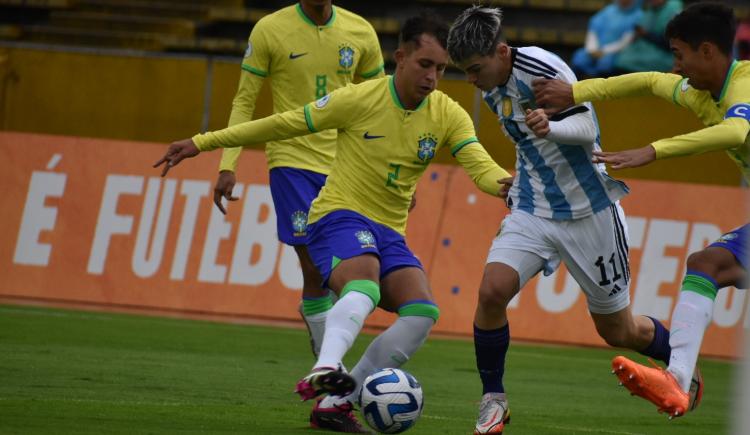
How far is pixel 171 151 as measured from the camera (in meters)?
7.46

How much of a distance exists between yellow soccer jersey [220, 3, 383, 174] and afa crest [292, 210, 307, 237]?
0.31 metres

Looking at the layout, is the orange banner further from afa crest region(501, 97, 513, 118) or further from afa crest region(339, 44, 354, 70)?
afa crest region(501, 97, 513, 118)

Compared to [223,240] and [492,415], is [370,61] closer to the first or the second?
[492,415]

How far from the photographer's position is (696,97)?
7277 millimetres

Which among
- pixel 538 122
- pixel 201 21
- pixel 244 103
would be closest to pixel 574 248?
pixel 538 122

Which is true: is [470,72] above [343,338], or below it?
above

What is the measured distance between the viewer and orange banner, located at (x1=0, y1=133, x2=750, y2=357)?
1316 centimetres

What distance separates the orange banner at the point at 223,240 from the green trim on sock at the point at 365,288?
607 cm

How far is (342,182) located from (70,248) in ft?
21.9

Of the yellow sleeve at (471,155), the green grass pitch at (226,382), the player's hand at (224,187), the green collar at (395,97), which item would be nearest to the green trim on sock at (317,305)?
the green grass pitch at (226,382)

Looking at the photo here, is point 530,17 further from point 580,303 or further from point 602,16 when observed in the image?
point 580,303

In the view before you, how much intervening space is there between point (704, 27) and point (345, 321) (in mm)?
2234

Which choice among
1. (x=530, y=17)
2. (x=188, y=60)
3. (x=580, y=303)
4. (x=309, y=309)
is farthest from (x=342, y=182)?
(x=530, y=17)

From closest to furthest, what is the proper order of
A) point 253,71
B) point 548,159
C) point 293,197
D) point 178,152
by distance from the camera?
point 178,152 → point 548,159 → point 293,197 → point 253,71
